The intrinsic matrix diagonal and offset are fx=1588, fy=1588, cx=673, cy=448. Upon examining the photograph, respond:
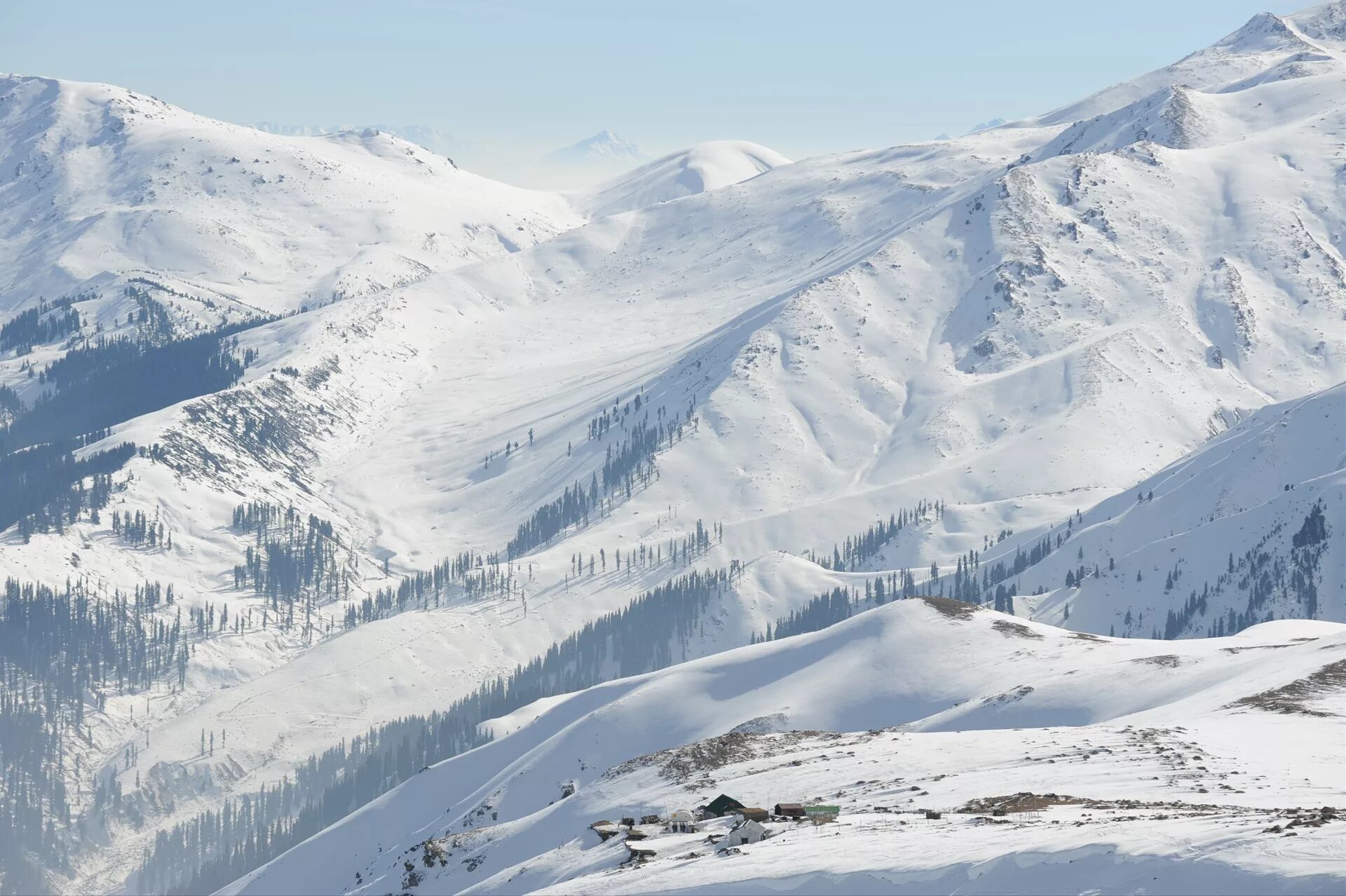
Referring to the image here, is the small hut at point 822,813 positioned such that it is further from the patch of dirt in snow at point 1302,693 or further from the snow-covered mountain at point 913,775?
the patch of dirt in snow at point 1302,693

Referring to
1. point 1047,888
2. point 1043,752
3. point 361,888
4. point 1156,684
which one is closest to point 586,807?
point 361,888

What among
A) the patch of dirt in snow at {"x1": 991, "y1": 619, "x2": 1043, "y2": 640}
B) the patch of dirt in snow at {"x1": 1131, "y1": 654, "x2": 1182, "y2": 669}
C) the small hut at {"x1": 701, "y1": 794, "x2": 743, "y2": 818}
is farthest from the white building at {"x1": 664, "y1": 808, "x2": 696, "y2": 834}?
the patch of dirt in snow at {"x1": 991, "y1": 619, "x2": 1043, "y2": 640}

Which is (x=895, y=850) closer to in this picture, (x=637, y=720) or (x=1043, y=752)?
(x=1043, y=752)

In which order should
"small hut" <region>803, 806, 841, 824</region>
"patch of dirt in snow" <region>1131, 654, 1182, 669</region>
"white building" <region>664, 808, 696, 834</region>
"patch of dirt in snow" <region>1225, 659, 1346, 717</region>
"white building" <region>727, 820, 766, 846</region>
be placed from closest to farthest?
"white building" <region>727, 820, 766, 846</region> → "small hut" <region>803, 806, 841, 824</region> → "white building" <region>664, 808, 696, 834</region> → "patch of dirt in snow" <region>1225, 659, 1346, 717</region> → "patch of dirt in snow" <region>1131, 654, 1182, 669</region>

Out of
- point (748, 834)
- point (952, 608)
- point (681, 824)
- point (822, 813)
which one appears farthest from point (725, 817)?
point (952, 608)

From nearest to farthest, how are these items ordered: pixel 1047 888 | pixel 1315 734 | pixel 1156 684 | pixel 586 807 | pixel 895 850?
pixel 1047 888, pixel 895 850, pixel 1315 734, pixel 586 807, pixel 1156 684

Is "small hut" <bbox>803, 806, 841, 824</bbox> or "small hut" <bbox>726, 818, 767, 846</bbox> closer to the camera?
"small hut" <bbox>726, 818, 767, 846</bbox>

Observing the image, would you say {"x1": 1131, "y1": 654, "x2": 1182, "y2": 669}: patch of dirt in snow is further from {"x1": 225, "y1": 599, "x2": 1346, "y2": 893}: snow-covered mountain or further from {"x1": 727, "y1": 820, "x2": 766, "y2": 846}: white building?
{"x1": 727, "y1": 820, "x2": 766, "y2": 846}: white building
